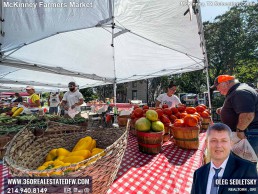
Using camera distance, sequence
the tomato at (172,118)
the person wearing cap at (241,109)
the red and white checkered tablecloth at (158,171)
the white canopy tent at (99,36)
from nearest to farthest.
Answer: the red and white checkered tablecloth at (158,171) < the person wearing cap at (241,109) < the white canopy tent at (99,36) < the tomato at (172,118)

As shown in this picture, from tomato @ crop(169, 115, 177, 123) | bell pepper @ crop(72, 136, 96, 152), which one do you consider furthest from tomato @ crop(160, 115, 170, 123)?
bell pepper @ crop(72, 136, 96, 152)

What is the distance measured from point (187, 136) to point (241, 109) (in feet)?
2.56

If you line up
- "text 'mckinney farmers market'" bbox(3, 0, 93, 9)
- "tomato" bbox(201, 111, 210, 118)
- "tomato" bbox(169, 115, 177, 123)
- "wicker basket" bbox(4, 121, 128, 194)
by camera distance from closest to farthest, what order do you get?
"wicker basket" bbox(4, 121, 128, 194), "text 'mckinney farmers market'" bbox(3, 0, 93, 9), "tomato" bbox(169, 115, 177, 123), "tomato" bbox(201, 111, 210, 118)

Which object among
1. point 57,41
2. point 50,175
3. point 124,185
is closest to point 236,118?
point 124,185

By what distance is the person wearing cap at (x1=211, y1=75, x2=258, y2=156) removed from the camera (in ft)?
6.93

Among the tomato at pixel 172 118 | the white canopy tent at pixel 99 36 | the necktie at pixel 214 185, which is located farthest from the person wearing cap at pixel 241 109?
the white canopy tent at pixel 99 36

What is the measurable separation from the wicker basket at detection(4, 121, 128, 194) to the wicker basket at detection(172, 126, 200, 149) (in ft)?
3.89

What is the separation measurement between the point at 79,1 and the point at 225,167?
2585mm

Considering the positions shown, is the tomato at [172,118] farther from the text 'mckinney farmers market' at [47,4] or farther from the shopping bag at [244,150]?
the text 'mckinney farmers market' at [47,4]

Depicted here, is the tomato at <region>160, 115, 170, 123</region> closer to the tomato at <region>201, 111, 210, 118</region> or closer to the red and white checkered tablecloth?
the red and white checkered tablecloth

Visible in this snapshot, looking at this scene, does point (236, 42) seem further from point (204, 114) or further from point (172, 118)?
point (172, 118)

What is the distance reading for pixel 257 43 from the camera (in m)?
18.0

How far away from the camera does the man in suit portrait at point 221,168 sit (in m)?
1.10

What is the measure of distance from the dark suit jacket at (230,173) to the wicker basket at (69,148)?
582mm
